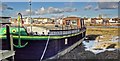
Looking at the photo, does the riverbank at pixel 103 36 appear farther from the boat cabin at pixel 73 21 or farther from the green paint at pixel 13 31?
the green paint at pixel 13 31

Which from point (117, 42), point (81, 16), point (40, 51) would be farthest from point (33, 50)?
point (117, 42)

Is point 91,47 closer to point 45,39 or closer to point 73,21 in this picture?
point 73,21

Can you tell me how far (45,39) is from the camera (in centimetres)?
328

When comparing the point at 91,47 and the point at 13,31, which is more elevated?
the point at 13,31

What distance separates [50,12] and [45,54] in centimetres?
51

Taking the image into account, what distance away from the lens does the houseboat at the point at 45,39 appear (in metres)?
3.22

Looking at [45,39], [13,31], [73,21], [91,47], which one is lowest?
[91,47]

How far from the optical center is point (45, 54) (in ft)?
11.0

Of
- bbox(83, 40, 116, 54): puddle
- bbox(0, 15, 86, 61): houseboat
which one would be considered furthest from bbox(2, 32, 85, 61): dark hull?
bbox(83, 40, 116, 54): puddle

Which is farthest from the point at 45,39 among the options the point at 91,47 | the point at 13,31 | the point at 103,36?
the point at 103,36

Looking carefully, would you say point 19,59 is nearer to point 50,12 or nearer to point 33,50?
point 33,50

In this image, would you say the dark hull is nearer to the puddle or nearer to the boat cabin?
the boat cabin

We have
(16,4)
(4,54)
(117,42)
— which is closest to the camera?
(4,54)

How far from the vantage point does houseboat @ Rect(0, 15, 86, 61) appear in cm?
322
